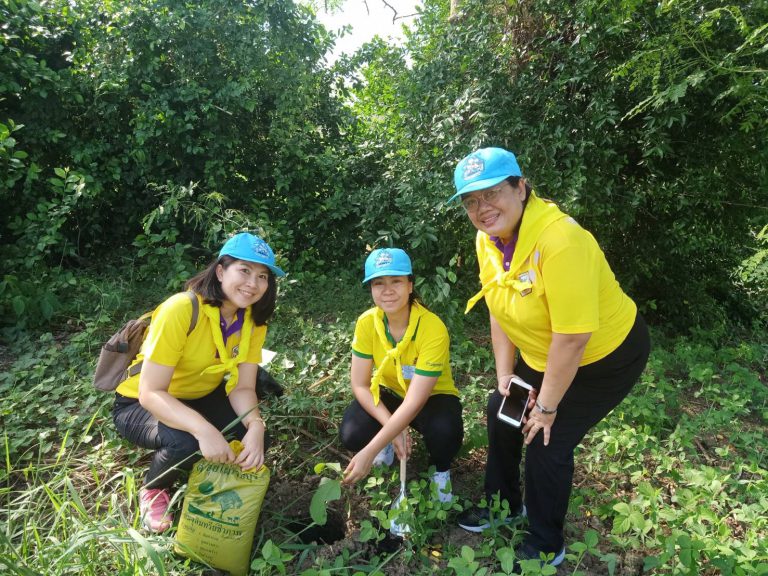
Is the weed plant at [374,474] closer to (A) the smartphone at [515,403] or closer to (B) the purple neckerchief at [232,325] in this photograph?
(A) the smartphone at [515,403]

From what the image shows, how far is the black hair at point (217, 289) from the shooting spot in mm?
2242

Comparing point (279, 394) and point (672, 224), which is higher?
point (672, 224)

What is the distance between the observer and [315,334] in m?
3.98

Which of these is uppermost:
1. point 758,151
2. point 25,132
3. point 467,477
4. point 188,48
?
point 188,48

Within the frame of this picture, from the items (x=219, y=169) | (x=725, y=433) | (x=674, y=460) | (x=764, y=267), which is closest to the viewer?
(x=674, y=460)

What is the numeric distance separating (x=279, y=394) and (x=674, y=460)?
85.5 inches

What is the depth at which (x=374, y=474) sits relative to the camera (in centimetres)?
240

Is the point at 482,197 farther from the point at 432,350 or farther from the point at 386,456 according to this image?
the point at 386,456

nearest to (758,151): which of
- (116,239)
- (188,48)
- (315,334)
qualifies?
(315,334)

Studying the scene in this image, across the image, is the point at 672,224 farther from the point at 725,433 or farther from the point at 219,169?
the point at 219,169

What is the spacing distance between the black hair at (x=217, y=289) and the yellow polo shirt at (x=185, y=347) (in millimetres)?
36

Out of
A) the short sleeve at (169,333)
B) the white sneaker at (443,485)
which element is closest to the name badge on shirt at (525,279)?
the white sneaker at (443,485)

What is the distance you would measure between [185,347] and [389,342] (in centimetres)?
96

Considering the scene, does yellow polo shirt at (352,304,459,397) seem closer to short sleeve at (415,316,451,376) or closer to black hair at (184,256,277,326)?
short sleeve at (415,316,451,376)
